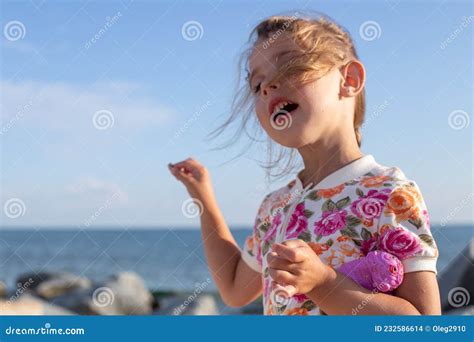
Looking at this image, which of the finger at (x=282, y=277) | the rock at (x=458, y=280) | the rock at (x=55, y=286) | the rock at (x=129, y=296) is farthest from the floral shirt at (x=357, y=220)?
the rock at (x=55, y=286)

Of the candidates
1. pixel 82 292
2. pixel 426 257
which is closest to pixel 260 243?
pixel 426 257

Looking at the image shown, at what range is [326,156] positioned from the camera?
5.99 feet

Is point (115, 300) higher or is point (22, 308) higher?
point (22, 308)

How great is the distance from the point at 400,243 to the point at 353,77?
1.70 ft

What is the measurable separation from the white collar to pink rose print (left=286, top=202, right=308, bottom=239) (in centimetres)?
8

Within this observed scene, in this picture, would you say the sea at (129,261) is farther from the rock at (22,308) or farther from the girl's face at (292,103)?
the girl's face at (292,103)

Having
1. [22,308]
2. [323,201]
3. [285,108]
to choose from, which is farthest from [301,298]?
[22,308]

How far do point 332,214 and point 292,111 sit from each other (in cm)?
28

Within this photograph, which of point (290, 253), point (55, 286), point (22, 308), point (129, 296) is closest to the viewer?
point (290, 253)

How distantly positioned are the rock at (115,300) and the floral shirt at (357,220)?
20.9 ft

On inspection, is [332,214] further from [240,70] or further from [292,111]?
[240,70]

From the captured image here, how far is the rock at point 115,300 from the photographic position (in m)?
8.30

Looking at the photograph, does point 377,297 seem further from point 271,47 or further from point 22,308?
point 22,308

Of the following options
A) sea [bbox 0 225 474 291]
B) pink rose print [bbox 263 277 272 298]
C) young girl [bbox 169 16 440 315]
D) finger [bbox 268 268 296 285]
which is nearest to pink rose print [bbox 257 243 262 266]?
young girl [bbox 169 16 440 315]
